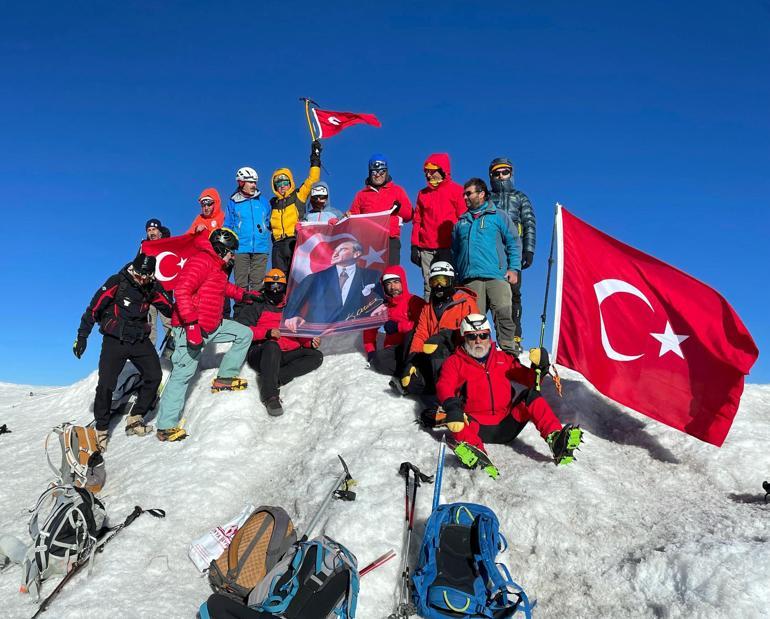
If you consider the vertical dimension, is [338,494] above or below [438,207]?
below

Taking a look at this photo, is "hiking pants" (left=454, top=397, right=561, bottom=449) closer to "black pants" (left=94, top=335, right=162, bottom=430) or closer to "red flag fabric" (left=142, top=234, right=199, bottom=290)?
"black pants" (left=94, top=335, right=162, bottom=430)

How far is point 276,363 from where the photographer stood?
9398 millimetres

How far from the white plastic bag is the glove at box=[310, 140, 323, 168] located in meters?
9.02

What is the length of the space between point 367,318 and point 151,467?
4.47m

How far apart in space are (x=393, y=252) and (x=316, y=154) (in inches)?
152

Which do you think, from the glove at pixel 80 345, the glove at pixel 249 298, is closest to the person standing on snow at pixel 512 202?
the glove at pixel 249 298

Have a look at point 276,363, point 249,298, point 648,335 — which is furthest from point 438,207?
point 648,335

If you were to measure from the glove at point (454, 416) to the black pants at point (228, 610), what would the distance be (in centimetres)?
307

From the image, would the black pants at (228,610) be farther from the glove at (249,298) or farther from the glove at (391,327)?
the glove at (249,298)

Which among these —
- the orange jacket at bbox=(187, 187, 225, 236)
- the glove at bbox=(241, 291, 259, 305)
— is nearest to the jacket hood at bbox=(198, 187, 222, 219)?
the orange jacket at bbox=(187, 187, 225, 236)

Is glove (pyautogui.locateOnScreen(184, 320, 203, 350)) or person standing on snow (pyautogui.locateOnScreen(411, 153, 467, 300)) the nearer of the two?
glove (pyautogui.locateOnScreen(184, 320, 203, 350))

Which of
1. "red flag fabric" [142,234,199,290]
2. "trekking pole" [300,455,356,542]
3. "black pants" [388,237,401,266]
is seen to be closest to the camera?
"trekking pole" [300,455,356,542]

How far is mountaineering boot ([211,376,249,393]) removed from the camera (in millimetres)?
9391

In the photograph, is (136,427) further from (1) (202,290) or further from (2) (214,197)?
(2) (214,197)
